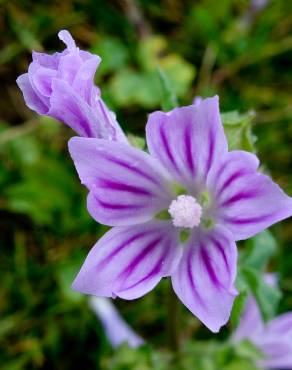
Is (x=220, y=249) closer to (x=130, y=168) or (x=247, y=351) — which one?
(x=130, y=168)

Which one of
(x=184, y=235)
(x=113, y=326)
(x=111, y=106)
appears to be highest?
(x=184, y=235)

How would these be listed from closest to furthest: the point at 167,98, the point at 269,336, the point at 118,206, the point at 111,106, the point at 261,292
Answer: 1. the point at 118,206
2. the point at 167,98
3. the point at 261,292
4. the point at 269,336
5. the point at 111,106

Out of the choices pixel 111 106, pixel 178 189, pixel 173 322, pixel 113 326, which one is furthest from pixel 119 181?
pixel 111 106

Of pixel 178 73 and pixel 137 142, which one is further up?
pixel 137 142

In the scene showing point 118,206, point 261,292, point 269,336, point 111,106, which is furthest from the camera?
point 111,106


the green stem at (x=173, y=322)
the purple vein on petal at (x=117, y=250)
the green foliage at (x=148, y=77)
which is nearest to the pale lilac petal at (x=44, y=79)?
the purple vein on petal at (x=117, y=250)

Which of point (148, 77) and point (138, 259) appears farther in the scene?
point (148, 77)
